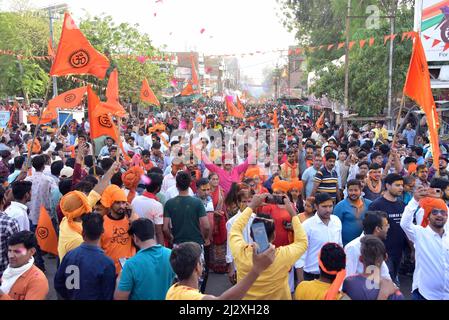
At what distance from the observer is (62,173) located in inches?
310

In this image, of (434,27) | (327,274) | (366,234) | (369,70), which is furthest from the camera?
(369,70)

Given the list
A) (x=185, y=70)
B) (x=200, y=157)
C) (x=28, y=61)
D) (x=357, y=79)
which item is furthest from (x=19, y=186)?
(x=185, y=70)

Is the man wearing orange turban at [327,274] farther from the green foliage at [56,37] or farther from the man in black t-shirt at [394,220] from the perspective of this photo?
the green foliage at [56,37]

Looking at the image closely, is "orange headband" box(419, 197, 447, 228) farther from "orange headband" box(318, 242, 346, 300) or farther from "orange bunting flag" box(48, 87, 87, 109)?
"orange bunting flag" box(48, 87, 87, 109)

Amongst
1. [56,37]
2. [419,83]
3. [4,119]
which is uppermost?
[56,37]

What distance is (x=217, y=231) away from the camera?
6668mm

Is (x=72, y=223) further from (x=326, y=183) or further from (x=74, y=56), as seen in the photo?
(x=326, y=183)

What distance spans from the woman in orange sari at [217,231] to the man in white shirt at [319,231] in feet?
5.68

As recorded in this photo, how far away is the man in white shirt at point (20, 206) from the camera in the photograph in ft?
17.7

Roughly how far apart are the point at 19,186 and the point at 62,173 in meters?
2.22

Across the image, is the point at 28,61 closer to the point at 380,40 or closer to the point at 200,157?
the point at 380,40

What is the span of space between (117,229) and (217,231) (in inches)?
89.7

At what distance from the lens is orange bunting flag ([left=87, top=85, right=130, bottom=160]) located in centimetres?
782

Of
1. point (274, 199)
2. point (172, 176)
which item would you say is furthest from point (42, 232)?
point (274, 199)
